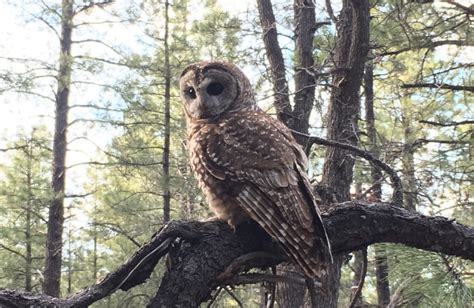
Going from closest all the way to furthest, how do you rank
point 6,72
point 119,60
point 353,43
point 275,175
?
point 275,175, point 353,43, point 6,72, point 119,60

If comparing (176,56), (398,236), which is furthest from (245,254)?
(176,56)

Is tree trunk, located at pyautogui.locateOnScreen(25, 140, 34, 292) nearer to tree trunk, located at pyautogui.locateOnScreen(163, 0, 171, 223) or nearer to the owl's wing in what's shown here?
tree trunk, located at pyautogui.locateOnScreen(163, 0, 171, 223)

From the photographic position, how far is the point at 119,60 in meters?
10.2

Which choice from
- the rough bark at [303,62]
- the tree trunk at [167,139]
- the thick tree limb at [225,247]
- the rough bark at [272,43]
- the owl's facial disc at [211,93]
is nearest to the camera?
the thick tree limb at [225,247]

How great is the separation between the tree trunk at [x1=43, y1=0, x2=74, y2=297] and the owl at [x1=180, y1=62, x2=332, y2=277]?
6.85 m

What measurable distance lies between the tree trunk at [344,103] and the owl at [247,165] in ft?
4.27

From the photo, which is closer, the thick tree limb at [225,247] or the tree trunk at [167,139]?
the thick tree limb at [225,247]

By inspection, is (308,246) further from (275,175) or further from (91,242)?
(91,242)

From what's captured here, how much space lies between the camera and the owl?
2256 millimetres

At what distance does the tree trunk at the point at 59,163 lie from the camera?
30.6 feet

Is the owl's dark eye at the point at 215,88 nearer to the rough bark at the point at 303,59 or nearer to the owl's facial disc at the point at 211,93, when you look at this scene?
the owl's facial disc at the point at 211,93

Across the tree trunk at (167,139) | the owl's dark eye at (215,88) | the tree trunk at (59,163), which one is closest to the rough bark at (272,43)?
the tree trunk at (167,139)

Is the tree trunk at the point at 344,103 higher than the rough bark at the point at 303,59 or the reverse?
the reverse

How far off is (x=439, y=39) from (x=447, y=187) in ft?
6.12
